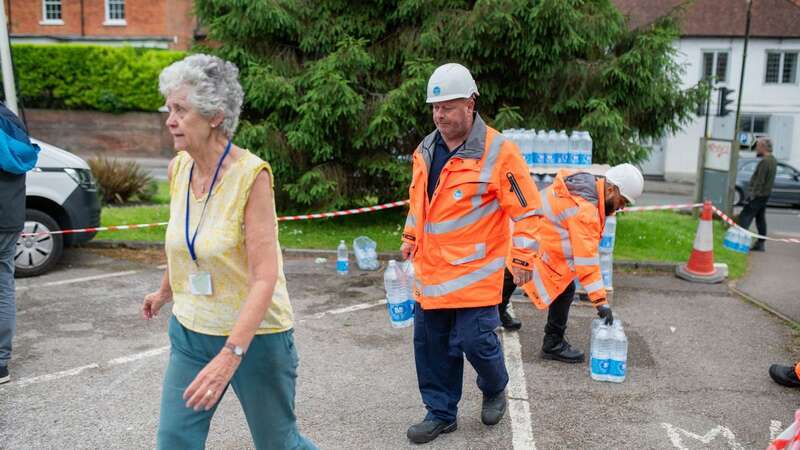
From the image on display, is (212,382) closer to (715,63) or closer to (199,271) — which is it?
(199,271)

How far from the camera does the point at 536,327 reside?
6602 mm

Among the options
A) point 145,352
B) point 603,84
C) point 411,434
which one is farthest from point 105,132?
point 411,434

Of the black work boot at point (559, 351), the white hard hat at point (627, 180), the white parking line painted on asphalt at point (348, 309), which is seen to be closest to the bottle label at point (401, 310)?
the white parking line painted on asphalt at point (348, 309)

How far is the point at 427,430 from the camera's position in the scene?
423 centimetres

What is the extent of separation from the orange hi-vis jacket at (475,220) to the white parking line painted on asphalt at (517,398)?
0.90 m

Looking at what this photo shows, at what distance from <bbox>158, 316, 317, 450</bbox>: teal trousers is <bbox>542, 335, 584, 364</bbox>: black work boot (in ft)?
10.6

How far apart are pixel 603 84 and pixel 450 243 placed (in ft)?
24.6

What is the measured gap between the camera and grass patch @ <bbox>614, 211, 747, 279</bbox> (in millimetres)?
9562

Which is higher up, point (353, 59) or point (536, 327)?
point (353, 59)

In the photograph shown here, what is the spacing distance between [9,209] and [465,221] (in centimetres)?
322

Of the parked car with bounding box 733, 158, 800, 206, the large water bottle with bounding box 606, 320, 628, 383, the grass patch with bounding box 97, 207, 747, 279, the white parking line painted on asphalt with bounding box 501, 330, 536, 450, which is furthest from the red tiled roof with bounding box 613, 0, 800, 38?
the large water bottle with bounding box 606, 320, 628, 383

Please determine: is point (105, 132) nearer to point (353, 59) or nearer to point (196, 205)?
point (353, 59)

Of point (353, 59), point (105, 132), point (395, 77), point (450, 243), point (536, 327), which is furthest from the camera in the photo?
point (105, 132)

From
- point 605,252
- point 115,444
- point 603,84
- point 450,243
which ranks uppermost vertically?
point 603,84
